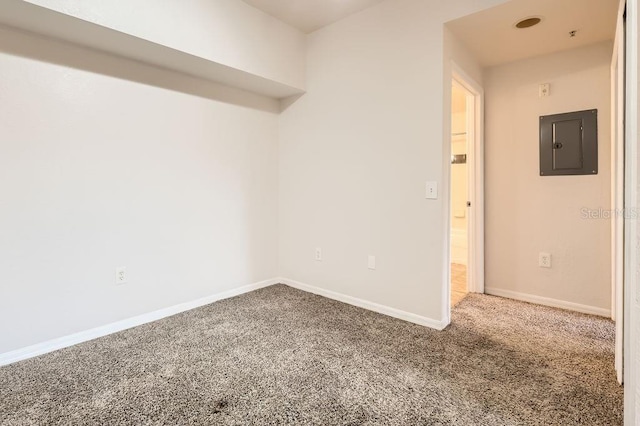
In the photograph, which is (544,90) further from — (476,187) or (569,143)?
(476,187)

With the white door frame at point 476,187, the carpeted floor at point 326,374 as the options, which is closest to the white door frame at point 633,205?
the carpeted floor at point 326,374

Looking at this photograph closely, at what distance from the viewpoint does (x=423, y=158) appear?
7.88ft

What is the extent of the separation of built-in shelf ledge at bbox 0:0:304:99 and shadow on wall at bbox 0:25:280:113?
4cm

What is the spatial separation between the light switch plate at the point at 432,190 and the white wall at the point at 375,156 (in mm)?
35

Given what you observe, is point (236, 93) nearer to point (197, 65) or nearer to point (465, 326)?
point (197, 65)

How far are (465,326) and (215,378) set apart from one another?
180cm

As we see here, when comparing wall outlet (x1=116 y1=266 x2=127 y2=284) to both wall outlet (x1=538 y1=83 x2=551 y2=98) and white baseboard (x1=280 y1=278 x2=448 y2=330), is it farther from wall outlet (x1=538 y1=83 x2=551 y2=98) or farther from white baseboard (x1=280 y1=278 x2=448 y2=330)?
wall outlet (x1=538 y1=83 x2=551 y2=98)

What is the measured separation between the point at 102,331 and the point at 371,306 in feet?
6.75

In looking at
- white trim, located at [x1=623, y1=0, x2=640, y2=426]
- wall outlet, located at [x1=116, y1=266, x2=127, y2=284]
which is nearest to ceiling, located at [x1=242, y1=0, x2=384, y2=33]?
white trim, located at [x1=623, y1=0, x2=640, y2=426]

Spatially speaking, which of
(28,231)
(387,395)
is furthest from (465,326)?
(28,231)

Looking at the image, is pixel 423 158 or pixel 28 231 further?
pixel 423 158

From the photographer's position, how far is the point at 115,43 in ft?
6.98

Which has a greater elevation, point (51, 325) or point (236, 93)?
point (236, 93)

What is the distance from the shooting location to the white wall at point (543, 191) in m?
2.62
